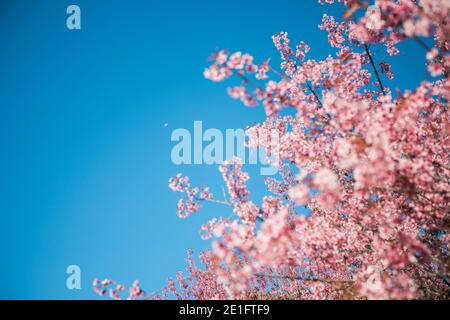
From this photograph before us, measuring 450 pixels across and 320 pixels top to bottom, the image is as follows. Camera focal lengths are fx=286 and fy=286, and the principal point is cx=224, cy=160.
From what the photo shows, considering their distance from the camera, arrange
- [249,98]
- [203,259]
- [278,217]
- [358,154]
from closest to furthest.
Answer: [278,217], [358,154], [249,98], [203,259]

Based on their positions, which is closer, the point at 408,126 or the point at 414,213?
the point at 408,126

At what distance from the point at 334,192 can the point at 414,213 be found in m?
2.48

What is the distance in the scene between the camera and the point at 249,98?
4.75 meters

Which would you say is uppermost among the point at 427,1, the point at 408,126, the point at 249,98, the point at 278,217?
the point at 427,1

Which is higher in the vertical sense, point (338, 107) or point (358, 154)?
point (338, 107)
